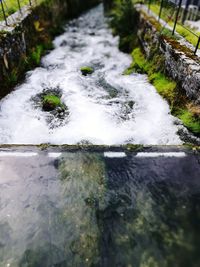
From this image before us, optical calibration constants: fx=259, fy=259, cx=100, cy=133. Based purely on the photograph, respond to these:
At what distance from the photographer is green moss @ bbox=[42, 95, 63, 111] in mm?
6448

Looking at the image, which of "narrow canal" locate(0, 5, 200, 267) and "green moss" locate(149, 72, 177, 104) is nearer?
"narrow canal" locate(0, 5, 200, 267)

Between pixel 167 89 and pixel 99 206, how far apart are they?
4.15m

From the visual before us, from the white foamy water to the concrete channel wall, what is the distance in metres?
0.35

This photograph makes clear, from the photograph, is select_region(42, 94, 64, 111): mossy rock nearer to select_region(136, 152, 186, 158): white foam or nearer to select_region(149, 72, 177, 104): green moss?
select_region(149, 72, 177, 104): green moss

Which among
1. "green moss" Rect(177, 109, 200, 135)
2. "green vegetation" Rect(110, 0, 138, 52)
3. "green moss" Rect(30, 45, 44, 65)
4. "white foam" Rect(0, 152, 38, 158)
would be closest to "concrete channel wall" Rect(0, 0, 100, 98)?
"green moss" Rect(30, 45, 44, 65)

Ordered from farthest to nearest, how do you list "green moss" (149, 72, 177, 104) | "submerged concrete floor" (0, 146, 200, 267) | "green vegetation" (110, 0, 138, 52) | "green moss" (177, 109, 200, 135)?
"green vegetation" (110, 0, 138, 52) < "green moss" (149, 72, 177, 104) < "green moss" (177, 109, 200, 135) < "submerged concrete floor" (0, 146, 200, 267)

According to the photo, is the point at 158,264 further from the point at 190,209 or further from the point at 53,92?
the point at 53,92

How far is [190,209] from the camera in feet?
11.3

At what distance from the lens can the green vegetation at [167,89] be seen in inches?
208

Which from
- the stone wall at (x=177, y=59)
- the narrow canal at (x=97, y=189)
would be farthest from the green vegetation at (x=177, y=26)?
the narrow canal at (x=97, y=189)

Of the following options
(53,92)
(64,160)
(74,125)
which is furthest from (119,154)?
(53,92)

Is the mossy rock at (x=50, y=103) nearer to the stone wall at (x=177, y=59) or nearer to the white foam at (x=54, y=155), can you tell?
the white foam at (x=54, y=155)

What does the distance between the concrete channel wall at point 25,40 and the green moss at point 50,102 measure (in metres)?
1.19

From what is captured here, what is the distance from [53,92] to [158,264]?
550cm
